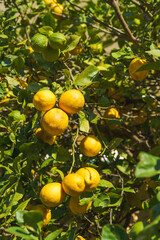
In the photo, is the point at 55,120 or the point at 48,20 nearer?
the point at 55,120

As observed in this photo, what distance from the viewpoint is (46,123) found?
910mm

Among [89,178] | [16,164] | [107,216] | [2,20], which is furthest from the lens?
[107,216]

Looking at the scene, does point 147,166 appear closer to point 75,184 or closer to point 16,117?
point 75,184

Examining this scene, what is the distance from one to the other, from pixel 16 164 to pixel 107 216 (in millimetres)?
767

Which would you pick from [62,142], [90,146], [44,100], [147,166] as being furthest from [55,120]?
[62,142]

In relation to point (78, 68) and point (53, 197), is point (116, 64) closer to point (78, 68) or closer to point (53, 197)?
point (78, 68)

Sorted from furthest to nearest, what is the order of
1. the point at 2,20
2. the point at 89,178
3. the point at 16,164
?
the point at 2,20, the point at 16,164, the point at 89,178

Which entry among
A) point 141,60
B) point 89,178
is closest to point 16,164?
point 89,178

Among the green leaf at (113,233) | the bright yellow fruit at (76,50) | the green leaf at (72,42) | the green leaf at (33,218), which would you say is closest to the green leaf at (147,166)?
the green leaf at (113,233)

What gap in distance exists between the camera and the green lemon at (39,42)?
97cm

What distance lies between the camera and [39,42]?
3.18 feet

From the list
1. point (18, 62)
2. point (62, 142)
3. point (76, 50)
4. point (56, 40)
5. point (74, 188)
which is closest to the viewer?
point (74, 188)

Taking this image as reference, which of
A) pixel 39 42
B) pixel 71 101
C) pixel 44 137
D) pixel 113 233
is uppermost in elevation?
pixel 39 42

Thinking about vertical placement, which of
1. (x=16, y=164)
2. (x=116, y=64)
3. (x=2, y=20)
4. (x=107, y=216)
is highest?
(x=2, y=20)
